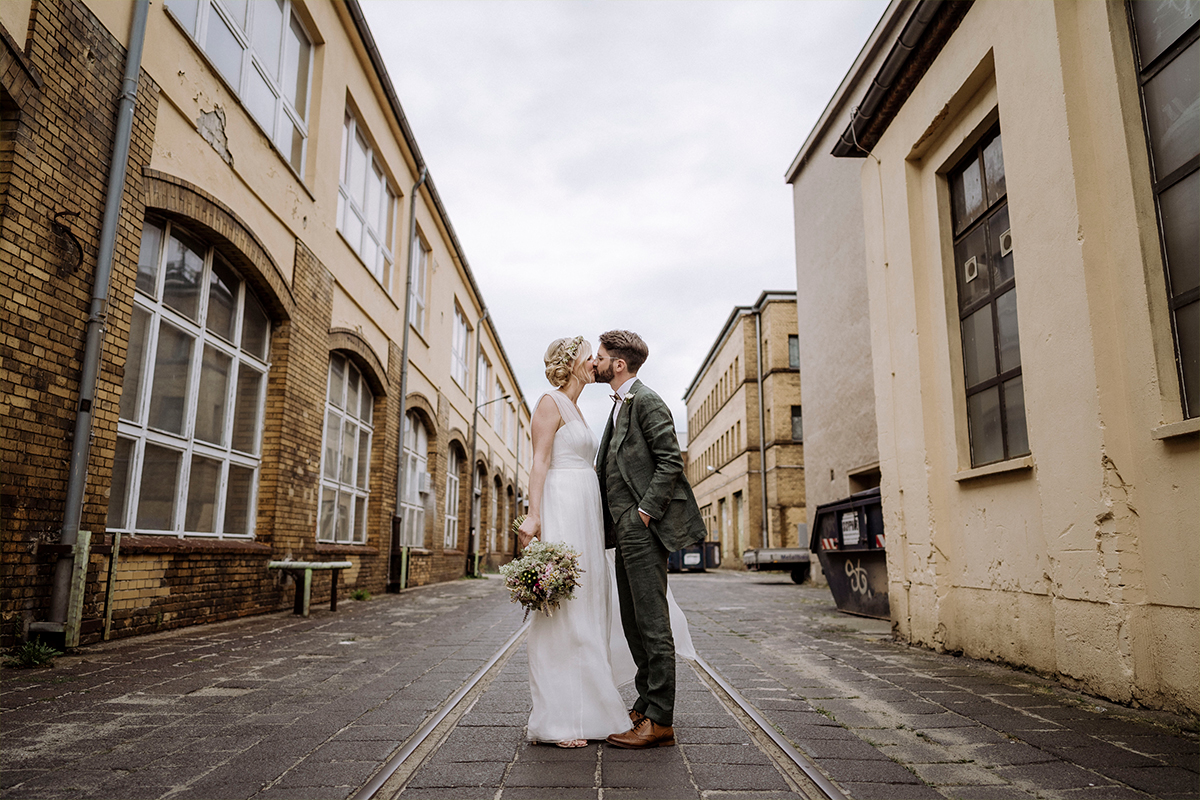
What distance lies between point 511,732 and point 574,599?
0.70 meters

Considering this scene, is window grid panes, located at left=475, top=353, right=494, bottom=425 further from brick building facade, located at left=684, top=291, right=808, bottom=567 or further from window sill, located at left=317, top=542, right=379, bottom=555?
window sill, located at left=317, top=542, right=379, bottom=555

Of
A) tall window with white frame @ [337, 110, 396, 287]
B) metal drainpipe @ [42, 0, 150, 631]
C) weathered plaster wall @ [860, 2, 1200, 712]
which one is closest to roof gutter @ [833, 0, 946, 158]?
weathered plaster wall @ [860, 2, 1200, 712]

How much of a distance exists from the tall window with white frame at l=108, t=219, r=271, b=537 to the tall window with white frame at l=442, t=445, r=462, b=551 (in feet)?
35.4

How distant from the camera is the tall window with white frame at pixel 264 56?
788 cm

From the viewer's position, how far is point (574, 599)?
3.56 m

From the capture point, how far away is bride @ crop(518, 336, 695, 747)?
3447 mm

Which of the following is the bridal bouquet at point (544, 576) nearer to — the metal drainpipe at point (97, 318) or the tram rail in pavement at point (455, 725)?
the tram rail in pavement at point (455, 725)

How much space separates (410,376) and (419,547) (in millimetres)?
3745

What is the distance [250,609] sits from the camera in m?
8.45

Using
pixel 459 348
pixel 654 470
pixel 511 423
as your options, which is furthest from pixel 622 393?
pixel 511 423

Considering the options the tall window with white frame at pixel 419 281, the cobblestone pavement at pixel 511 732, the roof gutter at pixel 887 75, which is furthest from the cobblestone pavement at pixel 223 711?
the tall window with white frame at pixel 419 281

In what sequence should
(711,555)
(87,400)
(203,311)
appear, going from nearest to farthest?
(87,400)
(203,311)
(711,555)

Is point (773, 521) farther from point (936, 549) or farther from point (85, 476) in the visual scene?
point (85, 476)

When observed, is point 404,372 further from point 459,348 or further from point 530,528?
point 530,528
